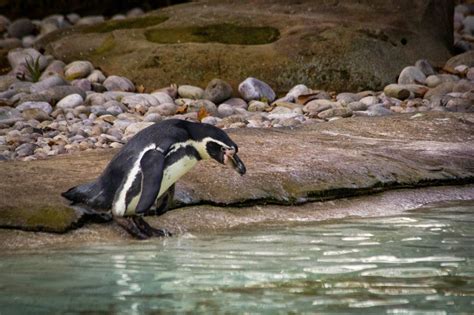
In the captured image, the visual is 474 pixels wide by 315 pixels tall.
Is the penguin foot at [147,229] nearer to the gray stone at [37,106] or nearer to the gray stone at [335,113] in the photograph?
the gray stone at [335,113]

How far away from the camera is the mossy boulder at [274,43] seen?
36.4ft

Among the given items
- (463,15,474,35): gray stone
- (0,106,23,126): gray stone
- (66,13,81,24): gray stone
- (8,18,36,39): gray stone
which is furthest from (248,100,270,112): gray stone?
(66,13,81,24): gray stone

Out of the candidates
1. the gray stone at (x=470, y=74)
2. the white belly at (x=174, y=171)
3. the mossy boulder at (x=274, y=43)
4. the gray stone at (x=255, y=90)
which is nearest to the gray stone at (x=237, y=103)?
the gray stone at (x=255, y=90)

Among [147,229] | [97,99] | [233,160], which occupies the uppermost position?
[233,160]

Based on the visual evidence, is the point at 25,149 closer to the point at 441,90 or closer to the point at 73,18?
the point at 441,90

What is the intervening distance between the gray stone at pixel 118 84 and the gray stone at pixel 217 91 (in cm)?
92

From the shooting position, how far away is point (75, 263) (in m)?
4.58

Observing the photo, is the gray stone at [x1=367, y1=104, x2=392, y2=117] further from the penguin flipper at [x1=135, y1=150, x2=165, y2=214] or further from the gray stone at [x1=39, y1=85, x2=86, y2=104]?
the penguin flipper at [x1=135, y1=150, x2=165, y2=214]

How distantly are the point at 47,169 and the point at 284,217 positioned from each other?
146 centimetres

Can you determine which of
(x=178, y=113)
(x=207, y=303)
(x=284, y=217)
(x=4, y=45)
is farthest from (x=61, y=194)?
(x=4, y=45)

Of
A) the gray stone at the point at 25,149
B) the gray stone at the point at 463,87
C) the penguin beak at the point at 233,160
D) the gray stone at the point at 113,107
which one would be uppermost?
the penguin beak at the point at 233,160

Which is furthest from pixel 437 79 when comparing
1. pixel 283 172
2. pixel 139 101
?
pixel 283 172

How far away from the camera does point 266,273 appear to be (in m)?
4.39

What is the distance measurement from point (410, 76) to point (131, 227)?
661cm
